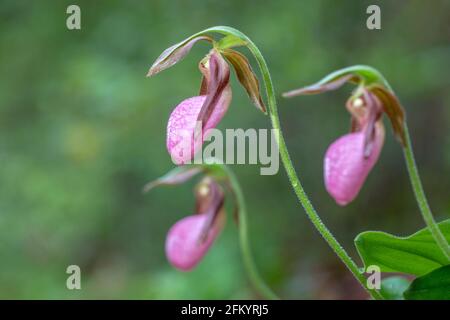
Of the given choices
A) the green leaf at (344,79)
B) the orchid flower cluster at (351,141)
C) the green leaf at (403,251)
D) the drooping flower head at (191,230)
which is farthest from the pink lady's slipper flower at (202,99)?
the drooping flower head at (191,230)

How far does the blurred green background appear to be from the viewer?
3.29 metres

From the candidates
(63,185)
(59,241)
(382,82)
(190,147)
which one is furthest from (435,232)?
(59,241)

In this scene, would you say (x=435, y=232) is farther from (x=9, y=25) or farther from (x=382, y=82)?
(x=9, y=25)

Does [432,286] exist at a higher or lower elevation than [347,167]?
lower

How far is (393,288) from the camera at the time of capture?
3.98ft

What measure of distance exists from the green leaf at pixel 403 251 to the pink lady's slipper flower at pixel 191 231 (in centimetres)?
58

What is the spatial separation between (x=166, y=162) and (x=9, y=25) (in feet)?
4.32

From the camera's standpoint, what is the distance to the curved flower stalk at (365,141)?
974mm

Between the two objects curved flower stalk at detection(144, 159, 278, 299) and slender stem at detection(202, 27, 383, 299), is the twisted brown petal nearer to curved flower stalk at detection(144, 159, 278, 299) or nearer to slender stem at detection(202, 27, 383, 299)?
slender stem at detection(202, 27, 383, 299)

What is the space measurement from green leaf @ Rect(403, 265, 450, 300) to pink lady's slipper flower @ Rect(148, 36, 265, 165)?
398mm

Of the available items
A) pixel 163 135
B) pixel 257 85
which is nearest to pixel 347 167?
pixel 257 85

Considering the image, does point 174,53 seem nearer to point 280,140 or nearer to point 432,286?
point 280,140

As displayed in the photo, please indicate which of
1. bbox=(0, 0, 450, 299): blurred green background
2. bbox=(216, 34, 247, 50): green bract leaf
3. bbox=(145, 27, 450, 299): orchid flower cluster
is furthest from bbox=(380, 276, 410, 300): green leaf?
bbox=(0, 0, 450, 299): blurred green background

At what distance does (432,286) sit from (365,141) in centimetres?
28
